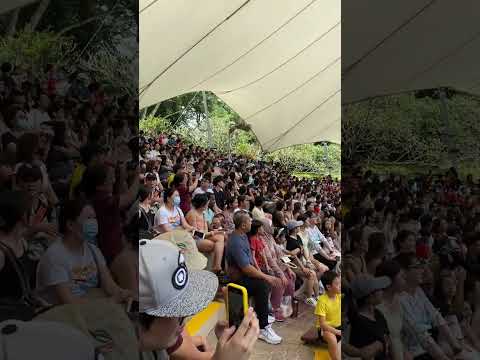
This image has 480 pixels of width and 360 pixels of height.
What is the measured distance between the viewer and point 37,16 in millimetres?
1371

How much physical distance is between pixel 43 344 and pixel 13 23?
35.7 inches

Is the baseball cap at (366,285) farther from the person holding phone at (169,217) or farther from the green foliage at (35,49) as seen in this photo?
the person holding phone at (169,217)

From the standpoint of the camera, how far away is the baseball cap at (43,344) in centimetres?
83

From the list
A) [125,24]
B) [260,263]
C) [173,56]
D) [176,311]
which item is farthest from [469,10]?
[173,56]

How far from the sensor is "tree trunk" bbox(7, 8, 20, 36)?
4.26 ft

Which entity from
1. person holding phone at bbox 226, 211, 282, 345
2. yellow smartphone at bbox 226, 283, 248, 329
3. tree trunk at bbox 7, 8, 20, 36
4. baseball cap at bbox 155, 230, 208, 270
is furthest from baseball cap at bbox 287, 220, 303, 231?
tree trunk at bbox 7, 8, 20, 36

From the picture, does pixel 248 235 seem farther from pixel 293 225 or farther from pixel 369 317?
pixel 369 317

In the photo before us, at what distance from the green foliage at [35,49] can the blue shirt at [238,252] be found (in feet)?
6.50

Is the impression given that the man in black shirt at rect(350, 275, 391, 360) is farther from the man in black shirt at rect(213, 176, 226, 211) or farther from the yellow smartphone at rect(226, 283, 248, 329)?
the man in black shirt at rect(213, 176, 226, 211)

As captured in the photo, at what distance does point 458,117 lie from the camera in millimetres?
→ 1772

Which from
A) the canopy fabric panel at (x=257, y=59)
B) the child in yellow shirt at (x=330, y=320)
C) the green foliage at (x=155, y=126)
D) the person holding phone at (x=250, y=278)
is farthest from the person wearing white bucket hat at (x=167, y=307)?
the green foliage at (x=155, y=126)

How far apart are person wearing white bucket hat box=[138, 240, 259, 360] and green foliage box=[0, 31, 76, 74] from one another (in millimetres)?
617

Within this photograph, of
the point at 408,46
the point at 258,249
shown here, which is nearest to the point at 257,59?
the point at 258,249

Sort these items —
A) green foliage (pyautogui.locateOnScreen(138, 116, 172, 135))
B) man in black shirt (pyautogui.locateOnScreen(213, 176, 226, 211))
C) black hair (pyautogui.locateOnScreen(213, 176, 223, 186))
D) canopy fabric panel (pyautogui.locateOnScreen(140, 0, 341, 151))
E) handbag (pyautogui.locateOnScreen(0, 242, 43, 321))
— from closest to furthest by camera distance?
1. handbag (pyautogui.locateOnScreen(0, 242, 43, 321))
2. canopy fabric panel (pyautogui.locateOnScreen(140, 0, 341, 151))
3. man in black shirt (pyautogui.locateOnScreen(213, 176, 226, 211))
4. black hair (pyautogui.locateOnScreen(213, 176, 223, 186))
5. green foliage (pyautogui.locateOnScreen(138, 116, 172, 135))
